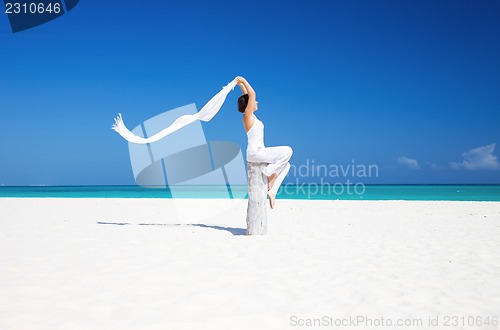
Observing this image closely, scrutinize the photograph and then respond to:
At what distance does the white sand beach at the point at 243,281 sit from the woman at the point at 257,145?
1295 millimetres

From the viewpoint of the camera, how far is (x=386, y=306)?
3420 millimetres

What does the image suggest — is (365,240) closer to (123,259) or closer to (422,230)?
(422,230)

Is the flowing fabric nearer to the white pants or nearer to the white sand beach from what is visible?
the white pants

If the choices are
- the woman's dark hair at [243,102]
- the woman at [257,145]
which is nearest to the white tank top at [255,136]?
the woman at [257,145]

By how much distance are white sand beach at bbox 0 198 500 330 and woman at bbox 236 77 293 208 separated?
4.25 feet

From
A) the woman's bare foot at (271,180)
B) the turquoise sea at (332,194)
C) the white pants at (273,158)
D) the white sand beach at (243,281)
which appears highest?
the white pants at (273,158)

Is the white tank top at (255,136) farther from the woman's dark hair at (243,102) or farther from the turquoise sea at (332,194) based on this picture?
the turquoise sea at (332,194)

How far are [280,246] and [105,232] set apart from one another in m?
3.67

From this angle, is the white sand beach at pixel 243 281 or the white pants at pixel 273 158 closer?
the white sand beach at pixel 243 281

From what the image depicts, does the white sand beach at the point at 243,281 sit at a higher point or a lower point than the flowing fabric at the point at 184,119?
lower

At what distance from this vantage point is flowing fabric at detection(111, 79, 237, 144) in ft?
24.5

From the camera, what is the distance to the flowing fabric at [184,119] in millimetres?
7453

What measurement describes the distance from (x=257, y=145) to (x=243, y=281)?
354cm

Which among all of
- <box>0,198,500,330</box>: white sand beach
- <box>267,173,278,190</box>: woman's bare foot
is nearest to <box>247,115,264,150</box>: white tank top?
<box>267,173,278,190</box>: woman's bare foot
